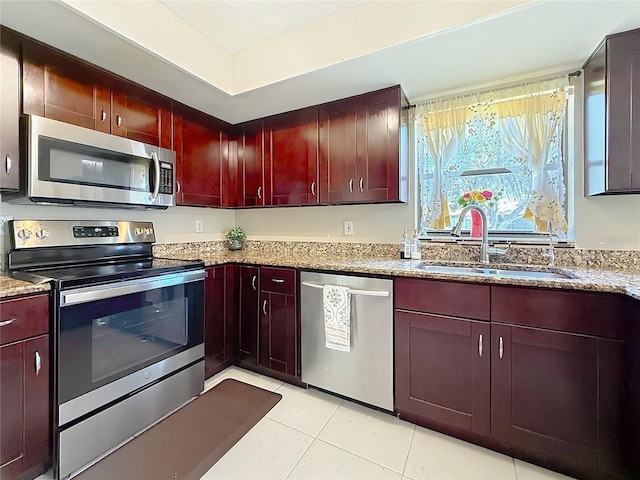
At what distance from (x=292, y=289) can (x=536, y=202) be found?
1749mm

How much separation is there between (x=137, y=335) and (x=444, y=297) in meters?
1.72

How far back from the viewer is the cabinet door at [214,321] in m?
2.16

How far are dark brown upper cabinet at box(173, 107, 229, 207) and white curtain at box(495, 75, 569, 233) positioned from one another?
2285 millimetres

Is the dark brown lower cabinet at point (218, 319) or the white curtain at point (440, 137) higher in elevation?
the white curtain at point (440, 137)

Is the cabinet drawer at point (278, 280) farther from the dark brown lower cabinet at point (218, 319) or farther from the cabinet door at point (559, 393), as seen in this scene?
the cabinet door at point (559, 393)

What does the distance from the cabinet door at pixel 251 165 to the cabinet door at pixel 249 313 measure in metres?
0.71

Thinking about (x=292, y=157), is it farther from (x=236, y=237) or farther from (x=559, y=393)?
(x=559, y=393)

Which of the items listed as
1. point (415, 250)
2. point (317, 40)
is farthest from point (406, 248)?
point (317, 40)

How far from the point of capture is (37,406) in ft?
4.26

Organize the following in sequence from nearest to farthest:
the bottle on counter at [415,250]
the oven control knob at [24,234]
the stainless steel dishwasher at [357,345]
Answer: the oven control knob at [24,234] < the stainless steel dishwasher at [357,345] < the bottle on counter at [415,250]

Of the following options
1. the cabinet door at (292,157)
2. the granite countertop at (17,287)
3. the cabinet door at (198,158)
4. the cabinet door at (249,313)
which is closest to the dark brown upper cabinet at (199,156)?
the cabinet door at (198,158)

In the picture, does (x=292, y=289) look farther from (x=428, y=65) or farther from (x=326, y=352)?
(x=428, y=65)

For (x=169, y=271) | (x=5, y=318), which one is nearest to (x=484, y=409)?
(x=169, y=271)

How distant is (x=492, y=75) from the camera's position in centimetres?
196
